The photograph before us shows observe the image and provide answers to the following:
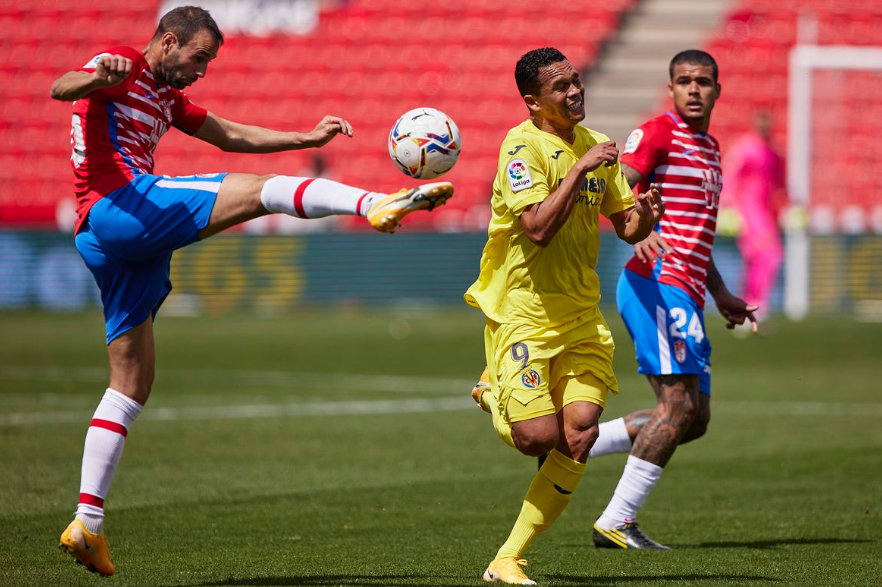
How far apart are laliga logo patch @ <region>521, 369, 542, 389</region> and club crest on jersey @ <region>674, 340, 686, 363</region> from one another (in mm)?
1294

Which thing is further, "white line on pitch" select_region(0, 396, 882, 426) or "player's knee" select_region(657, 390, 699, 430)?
"white line on pitch" select_region(0, 396, 882, 426)

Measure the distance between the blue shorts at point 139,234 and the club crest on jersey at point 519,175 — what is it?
123 centimetres

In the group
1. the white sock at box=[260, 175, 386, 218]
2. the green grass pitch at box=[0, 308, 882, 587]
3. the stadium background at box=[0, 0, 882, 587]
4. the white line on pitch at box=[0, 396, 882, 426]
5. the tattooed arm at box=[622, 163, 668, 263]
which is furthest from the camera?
the white line on pitch at box=[0, 396, 882, 426]

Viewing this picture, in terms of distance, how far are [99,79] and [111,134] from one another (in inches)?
21.0

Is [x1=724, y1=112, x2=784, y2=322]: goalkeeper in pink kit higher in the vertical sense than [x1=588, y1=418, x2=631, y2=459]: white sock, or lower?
higher

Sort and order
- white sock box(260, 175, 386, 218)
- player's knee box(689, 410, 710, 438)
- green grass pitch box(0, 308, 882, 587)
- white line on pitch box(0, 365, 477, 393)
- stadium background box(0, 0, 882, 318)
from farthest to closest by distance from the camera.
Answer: stadium background box(0, 0, 882, 318) < white line on pitch box(0, 365, 477, 393) < player's knee box(689, 410, 710, 438) < green grass pitch box(0, 308, 882, 587) < white sock box(260, 175, 386, 218)

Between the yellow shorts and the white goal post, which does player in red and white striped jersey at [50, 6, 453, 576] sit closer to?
the yellow shorts

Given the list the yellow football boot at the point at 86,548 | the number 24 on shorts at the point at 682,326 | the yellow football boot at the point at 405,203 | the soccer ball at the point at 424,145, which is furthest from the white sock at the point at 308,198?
the number 24 on shorts at the point at 682,326

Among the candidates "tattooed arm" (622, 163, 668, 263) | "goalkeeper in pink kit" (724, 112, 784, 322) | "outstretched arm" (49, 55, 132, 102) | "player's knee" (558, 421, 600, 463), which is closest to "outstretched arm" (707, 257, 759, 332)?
"tattooed arm" (622, 163, 668, 263)

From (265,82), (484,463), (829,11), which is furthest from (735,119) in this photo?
(484,463)

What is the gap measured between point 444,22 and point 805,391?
45.9ft

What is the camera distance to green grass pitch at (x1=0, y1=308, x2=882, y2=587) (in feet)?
18.7

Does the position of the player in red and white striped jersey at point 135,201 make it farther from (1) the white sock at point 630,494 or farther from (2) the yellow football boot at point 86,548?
(1) the white sock at point 630,494

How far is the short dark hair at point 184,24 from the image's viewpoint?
552 centimetres
